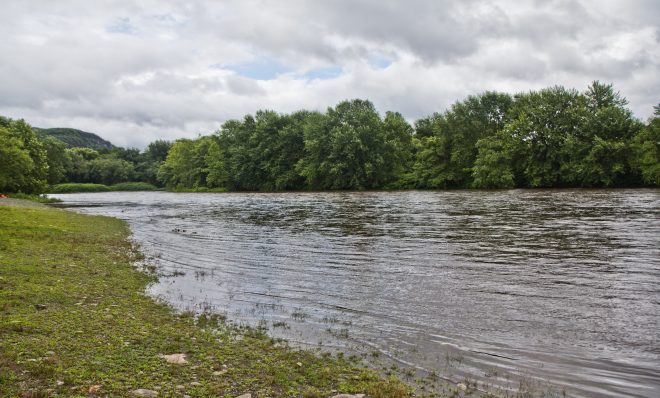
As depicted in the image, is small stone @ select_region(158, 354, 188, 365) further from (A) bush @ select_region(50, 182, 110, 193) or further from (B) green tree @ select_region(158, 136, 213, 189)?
(A) bush @ select_region(50, 182, 110, 193)

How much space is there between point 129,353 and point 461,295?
9684mm

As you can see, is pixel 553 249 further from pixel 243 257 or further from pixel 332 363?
pixel 332 363

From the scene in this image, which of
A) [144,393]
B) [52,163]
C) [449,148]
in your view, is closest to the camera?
[144,393]

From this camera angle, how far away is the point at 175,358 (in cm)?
845

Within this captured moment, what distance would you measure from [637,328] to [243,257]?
634 inches

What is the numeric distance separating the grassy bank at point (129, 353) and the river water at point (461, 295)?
1348 millimetres

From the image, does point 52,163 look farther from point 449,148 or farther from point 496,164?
point 496,164

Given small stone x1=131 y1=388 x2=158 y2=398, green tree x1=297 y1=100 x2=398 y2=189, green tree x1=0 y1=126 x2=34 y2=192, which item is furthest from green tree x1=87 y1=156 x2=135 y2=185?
small stone x1=131 y1=388 x2=158 y2=398

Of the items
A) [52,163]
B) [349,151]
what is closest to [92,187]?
[52,163]

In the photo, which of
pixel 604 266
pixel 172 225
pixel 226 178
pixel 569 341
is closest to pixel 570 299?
pixel 569 341

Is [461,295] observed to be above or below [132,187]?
below

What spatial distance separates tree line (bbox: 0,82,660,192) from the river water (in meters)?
60.0

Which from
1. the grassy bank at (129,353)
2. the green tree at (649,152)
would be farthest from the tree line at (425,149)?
the grassy bank at (129,353)

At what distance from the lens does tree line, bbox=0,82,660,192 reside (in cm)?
8262
